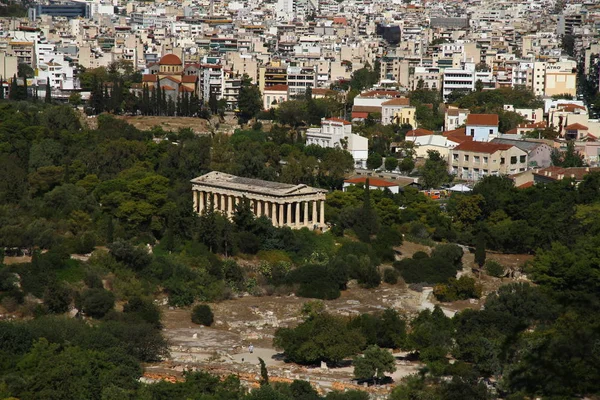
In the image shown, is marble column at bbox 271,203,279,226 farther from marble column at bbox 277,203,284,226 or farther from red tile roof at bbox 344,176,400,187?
Result: red tile roof at bbox 344,176,400,187

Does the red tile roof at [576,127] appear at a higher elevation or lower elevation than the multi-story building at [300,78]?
lower

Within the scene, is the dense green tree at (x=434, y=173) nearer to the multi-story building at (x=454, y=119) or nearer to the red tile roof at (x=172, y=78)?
the multi-story building at (x=454, y=119)

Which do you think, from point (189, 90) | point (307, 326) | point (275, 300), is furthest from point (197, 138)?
point (307, 326)

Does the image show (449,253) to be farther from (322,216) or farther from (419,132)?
(419,132)

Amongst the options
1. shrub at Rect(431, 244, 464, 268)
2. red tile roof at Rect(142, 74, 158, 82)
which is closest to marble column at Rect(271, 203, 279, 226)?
shrub at Rect(431, 244, 464, 268)

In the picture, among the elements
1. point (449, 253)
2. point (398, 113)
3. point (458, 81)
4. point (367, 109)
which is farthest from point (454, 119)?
point (449, 253)

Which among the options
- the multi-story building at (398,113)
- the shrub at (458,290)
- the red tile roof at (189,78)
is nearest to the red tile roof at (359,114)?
the multi-story building at (398,113)
